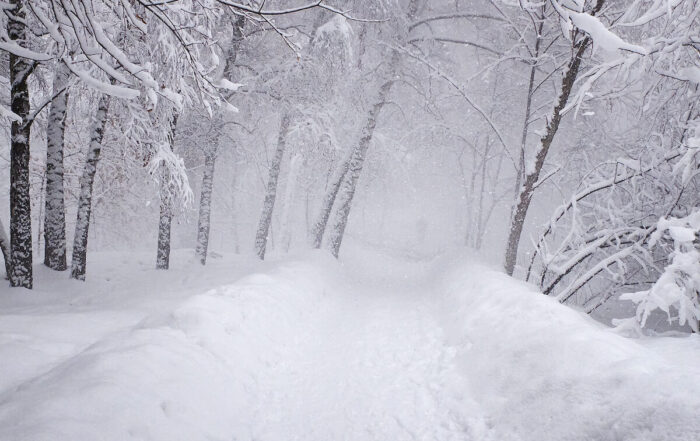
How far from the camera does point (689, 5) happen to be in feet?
12.3

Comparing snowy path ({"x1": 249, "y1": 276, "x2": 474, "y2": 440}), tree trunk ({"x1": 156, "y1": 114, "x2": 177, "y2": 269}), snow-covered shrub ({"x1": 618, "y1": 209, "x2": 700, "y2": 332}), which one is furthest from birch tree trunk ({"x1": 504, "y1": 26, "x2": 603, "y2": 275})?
tree trunk ({"x1": 156, "y1": 114, "x2": 177, "y2": 269})

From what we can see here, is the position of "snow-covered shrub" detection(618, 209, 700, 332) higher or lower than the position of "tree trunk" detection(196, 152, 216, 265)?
higher

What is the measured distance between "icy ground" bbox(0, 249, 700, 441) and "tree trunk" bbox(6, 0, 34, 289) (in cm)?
47

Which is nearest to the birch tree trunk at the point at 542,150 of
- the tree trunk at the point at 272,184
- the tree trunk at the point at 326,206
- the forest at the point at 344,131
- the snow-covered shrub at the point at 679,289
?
the forest at the point at 344,131

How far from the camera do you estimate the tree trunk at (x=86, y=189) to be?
23.5 feet

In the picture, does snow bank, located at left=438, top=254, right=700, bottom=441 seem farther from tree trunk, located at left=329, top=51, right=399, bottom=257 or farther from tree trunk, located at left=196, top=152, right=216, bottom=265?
tree trunk, located at left=196, top=152, right=216, bottom=265

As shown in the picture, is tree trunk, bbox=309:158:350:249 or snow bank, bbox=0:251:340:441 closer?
snow bank, bbox=0:251:340:441

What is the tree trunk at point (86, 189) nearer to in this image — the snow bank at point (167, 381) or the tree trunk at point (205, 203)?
the tree trunk at point (205, 203)

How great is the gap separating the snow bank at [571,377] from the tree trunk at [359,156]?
296 inches

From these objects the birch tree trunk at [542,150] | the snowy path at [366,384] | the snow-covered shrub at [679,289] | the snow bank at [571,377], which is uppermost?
the birch tree trunk at [542,150]

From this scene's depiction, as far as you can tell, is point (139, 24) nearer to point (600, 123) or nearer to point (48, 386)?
point (48, 386)

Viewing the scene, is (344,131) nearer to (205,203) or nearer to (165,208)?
(205,203)

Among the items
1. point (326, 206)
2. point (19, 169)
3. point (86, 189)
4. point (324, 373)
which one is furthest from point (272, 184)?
point (324, 373)

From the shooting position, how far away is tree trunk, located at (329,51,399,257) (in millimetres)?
10890
